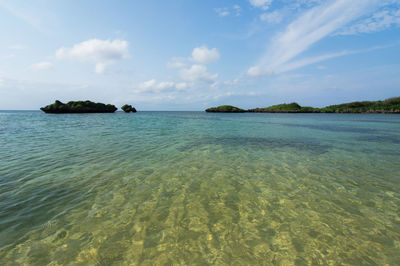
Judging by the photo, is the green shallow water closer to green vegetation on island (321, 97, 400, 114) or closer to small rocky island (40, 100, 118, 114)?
small rocky island (40, 100, 118, 114)

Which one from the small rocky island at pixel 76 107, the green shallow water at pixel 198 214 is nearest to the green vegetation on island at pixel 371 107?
the green shallow water at pixel 198 214

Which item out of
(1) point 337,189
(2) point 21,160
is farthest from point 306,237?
(2) point 21,160

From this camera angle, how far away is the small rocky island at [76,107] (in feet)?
351

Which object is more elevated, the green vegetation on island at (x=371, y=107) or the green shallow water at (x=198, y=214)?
the green vegetation on island at (x=371, y=107)

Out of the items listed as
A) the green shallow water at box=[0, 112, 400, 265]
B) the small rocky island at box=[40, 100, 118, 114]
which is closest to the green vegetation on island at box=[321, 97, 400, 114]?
the green shallow water at box=[0, 112, 400, 265]

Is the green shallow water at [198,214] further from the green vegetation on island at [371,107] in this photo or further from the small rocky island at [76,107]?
the green vegetation on island at [371,107]

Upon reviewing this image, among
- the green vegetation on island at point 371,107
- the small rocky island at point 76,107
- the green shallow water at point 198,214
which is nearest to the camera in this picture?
the green shallow water at point 198,214

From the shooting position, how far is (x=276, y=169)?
924 cm

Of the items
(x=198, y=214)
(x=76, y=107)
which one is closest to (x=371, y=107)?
(x=198, y=214)

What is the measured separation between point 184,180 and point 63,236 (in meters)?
4.51

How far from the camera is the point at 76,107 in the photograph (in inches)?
4564

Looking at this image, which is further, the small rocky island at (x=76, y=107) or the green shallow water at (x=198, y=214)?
the small rocky island at (x=76, y=107)

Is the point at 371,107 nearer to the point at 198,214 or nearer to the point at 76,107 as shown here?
the point at 198,214

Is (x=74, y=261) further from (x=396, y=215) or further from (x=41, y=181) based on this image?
(x=396, y=215)
